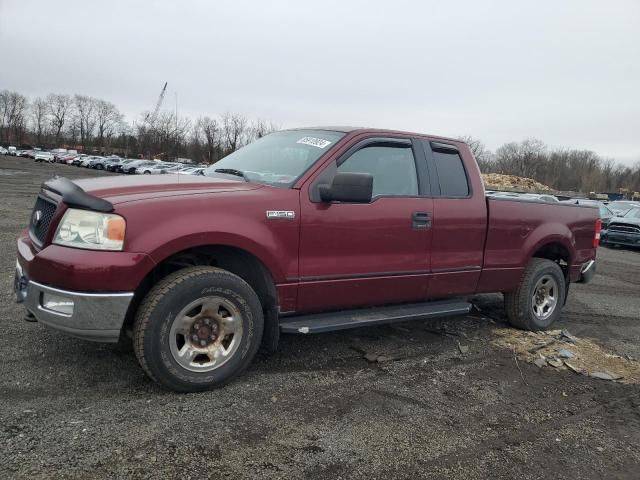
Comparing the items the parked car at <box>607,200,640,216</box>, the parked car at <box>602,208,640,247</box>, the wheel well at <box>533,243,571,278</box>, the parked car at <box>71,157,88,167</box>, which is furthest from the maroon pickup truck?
the parked car at <box>71,157,88,167</box>

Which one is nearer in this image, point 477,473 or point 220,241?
point 477,473

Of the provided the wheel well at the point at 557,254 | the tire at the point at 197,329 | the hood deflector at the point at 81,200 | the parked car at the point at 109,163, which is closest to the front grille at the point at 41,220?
the hood deflector at the point at 81,200

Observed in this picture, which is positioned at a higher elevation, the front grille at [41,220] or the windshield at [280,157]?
the windshield at [280,157]

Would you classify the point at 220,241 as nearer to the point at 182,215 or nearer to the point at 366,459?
the point at 182,215

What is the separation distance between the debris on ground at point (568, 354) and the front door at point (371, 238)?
1253mm

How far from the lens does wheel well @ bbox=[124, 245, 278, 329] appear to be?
3.73m

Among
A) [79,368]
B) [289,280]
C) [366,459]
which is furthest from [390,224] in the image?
[79,368]

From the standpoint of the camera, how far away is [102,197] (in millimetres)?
3426

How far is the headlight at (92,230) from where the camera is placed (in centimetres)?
332

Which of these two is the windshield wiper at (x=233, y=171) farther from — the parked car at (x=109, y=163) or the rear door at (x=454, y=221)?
the parked car at (x=109, y=163)

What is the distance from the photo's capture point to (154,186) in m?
3.72

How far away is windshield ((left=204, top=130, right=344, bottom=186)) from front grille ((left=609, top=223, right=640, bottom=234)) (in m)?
16.0

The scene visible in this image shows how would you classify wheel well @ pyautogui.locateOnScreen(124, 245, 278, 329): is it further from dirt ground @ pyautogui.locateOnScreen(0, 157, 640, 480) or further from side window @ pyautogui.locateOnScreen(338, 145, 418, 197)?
Result: side window @ pyautogui.locateOnScreen(338, 145, 418, 197)

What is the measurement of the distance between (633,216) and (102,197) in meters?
19.3
